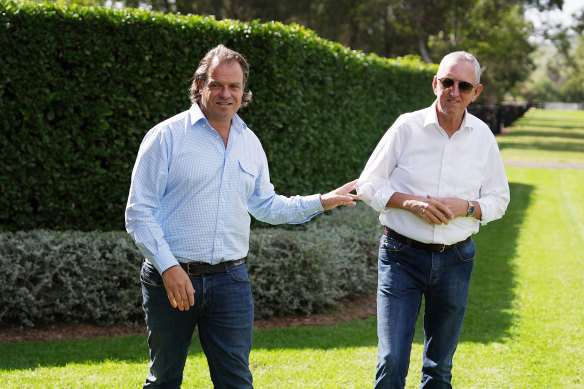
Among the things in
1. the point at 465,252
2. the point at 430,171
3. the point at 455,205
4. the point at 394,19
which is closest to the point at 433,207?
the point at 455,205

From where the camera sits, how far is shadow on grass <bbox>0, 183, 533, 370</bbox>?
542cm

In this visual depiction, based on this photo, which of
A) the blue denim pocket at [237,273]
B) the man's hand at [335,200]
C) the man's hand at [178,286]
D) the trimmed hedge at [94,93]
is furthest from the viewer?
the trimmed hedge at [94,93]

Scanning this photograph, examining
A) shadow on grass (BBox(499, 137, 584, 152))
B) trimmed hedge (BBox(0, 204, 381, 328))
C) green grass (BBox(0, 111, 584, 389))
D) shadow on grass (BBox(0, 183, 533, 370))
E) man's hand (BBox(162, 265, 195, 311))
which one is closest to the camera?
man's hand (BBox(162, 265, 195, 311))

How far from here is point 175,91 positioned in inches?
286

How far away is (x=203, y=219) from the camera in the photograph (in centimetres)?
310

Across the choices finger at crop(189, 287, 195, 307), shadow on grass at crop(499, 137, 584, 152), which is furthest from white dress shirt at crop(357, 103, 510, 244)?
shadow on grass at crop(499, 137, 584, 152)

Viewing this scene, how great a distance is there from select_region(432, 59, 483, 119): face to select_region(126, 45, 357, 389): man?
1095 millimetres

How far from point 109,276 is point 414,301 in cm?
351

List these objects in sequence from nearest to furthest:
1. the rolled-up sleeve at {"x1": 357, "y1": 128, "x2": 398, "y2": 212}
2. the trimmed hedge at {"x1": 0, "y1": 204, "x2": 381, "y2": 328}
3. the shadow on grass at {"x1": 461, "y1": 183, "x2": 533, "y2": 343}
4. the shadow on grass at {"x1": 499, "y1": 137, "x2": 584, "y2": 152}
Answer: the rolled-up sleeve at {"x1": 357, "y1": 128, "x2": 398, "y2": 212}, the trimmed hedge at {"x1": 0, "y1": 204, "x2": 381, "y2": 328}, the shadow on grass at {"x1": 461, "y1": 183, "x2": 533, "y2": 343}, the shadow on grass at {"x1": 499, "y1": 137, "x2": 584, "y2": 152}


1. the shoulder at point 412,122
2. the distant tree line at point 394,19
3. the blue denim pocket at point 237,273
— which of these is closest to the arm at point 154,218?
the blue denim pocket at point 237,273

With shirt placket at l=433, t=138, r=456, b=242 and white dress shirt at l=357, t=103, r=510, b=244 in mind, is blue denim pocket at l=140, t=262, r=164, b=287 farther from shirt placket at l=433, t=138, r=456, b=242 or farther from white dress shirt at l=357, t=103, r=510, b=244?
shirt placket at l=433, t=138, r=456, b=242

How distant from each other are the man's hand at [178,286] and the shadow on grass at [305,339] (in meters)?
2.67

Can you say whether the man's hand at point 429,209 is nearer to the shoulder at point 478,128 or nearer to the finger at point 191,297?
the shoulder at point 478,128

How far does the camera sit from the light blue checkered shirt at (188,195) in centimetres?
295
